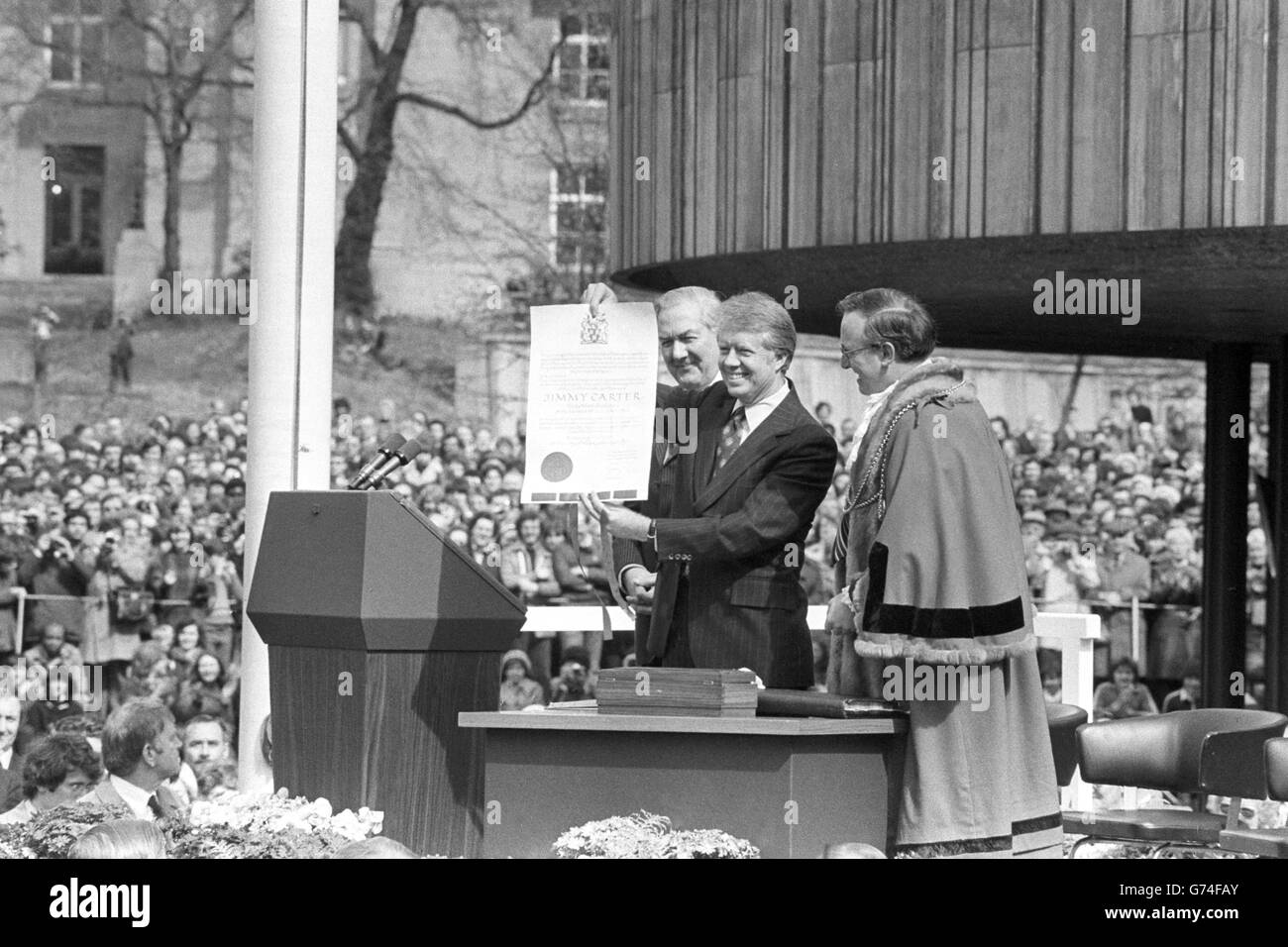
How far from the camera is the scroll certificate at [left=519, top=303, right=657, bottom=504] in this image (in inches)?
207

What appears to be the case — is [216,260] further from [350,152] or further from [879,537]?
[879,537]

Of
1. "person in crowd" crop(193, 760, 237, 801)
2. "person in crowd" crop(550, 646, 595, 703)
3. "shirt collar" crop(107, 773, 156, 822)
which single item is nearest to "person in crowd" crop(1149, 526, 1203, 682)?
"person in crowd" crop(550, 646, 595, 703)

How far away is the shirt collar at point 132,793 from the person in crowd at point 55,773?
0.20 m

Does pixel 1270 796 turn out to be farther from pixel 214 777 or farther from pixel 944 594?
pixel 214 777

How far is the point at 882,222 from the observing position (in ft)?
19.8

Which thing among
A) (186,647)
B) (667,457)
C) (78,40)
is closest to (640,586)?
(667,457)

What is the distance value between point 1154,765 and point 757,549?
259 cm

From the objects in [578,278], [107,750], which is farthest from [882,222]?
[578,278]

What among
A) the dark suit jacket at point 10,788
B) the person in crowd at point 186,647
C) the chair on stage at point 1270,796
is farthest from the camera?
the person in crowd at point 186,647

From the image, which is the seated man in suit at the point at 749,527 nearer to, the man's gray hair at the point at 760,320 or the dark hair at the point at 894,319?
the man's gray hair at the point at 760,320

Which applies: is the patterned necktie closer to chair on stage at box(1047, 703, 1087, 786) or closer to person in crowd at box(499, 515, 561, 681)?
chair on stage at box(1047, 703, 1087, 786)

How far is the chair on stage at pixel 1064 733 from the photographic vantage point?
7.44m

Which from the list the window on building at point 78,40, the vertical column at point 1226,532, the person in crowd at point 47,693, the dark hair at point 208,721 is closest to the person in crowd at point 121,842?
the dark hair at point 208,721
